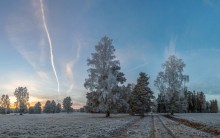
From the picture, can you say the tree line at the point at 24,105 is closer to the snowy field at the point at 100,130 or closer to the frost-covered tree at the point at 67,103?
the frost-covered tree at the point at 67,103

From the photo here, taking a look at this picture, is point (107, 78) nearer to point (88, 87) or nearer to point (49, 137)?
point (88, 87)

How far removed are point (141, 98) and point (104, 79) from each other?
Result: 23901 millimetres

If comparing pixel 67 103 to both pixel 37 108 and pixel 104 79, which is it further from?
pixel 104 79

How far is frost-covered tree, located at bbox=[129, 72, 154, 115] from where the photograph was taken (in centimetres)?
6581

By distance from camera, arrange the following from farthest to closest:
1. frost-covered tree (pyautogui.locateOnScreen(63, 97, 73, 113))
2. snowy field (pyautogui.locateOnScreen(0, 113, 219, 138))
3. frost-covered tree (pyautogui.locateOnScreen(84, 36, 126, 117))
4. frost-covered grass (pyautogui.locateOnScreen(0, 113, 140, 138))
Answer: frost-covered tree (pyautogui.locateOnScreen(63, 97, 73, 113)) < frost-covered tree (pyautogui.locateOnScreen(84, 36, 126, 117)) < frost-covered grass (pyautogui.locateOnScreen(0, 113, 140, 138)) < snowy field (pyautogui.locateOnScreen(0, 113, 219, 138))

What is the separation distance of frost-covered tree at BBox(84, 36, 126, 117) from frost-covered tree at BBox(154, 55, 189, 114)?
69.4 feet

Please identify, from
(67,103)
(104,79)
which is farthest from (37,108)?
(104,79)

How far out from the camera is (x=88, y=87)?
46.4 m

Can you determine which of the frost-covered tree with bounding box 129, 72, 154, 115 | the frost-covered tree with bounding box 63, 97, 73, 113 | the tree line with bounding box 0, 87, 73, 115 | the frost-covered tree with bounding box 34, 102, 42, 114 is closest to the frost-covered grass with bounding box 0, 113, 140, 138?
the frost-covered tree with bounding box 129, 72, 154, 115

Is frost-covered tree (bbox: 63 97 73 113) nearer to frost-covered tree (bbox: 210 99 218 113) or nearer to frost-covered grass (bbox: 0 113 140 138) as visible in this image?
frost-covered tree (bbox: 210 99 218 113)

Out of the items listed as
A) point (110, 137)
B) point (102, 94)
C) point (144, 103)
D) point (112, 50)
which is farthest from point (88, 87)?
point (110, 137)

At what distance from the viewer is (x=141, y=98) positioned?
67.0 meters

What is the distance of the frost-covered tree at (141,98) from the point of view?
65.8 m

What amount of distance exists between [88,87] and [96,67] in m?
4.69
